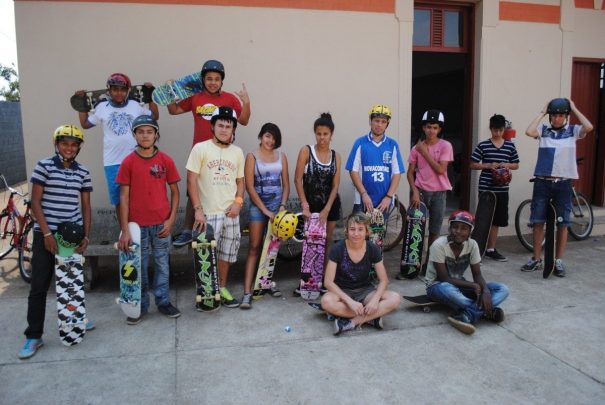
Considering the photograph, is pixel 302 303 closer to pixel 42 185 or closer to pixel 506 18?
pixel 42 185

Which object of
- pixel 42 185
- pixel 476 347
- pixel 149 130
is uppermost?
pixel 149 130

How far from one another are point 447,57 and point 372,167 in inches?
337

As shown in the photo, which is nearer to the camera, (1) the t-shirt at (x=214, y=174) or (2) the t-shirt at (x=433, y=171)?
(1) the t-shirt at (x=214, y=174)

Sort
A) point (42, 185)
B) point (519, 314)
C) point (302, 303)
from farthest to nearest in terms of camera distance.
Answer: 1. point (302, 303)
2. point (519, 314)
3. point (42, 185)

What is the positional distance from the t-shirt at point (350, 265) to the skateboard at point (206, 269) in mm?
1085

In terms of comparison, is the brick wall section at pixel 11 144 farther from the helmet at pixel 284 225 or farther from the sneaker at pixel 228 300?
the helmet at pixel 284 225

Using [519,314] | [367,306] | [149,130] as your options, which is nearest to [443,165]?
[519,314]

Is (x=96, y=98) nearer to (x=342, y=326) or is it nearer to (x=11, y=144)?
(x=342, y=326)

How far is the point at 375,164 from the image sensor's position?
5.23 metres

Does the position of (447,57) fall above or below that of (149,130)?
above

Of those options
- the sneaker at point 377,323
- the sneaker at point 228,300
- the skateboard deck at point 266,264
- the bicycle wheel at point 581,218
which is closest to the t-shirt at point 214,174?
the skateboard deck at point 266,264

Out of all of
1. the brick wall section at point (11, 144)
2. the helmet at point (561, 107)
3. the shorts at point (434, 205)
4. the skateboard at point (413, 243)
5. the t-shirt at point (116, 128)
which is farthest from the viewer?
the brick wall section at point (11, 144)

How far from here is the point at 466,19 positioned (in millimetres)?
7652

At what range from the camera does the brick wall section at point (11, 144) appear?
44.0ft
